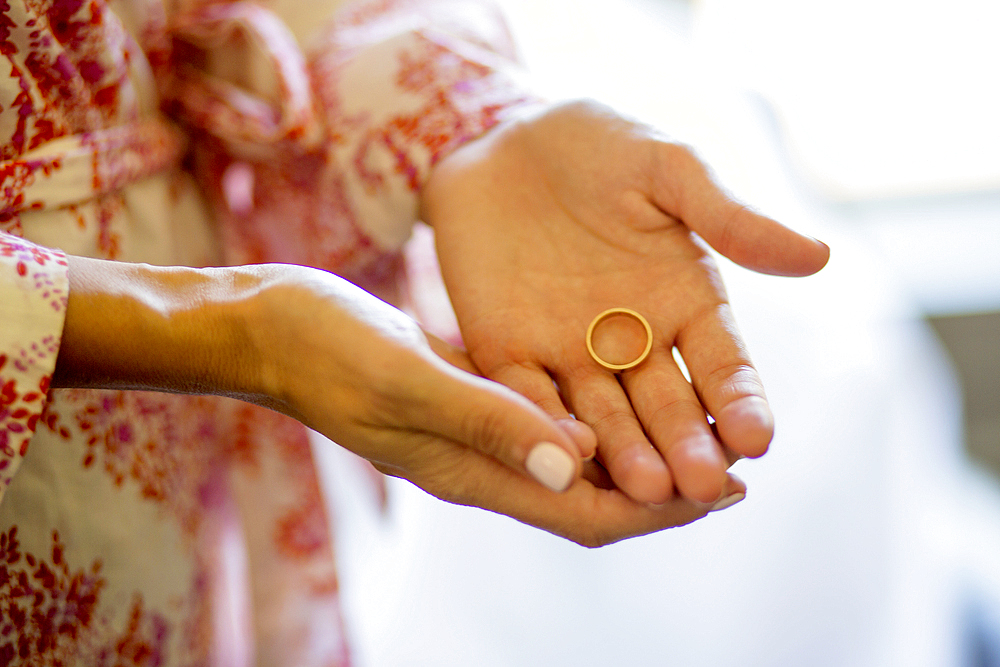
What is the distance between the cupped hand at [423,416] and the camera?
42cm

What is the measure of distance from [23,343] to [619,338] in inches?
18.7

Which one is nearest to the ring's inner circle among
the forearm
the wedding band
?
the wedding band

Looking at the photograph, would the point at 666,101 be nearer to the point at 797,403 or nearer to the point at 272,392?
the point at 797,403

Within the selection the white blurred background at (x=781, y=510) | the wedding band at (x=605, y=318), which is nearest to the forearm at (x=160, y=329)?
the wedding band at (x=605, y=318)

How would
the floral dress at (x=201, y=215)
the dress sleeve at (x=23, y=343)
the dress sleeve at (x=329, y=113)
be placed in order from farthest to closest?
the dress sleeve at (x=329, y=113) < the floral dress at (x=201, y=215) < the dress sleeve at (x=23, y=343)

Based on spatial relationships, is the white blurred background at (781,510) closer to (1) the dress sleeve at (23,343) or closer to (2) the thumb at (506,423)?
(2) the thumb at (506,423)

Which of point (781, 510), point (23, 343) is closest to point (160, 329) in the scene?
point (23, 343)

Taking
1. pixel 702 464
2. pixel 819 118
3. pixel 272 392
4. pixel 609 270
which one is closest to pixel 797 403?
pixel 609 270

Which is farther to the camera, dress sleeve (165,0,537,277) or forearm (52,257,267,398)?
dress sleeve (165,0,537,277)

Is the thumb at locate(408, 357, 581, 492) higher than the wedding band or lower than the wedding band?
higher

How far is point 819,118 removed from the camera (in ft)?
5.98

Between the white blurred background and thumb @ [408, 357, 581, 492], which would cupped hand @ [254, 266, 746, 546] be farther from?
the white blurred background

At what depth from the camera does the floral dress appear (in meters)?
0.53

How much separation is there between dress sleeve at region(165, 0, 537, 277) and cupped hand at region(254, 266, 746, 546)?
12.5 inches
